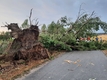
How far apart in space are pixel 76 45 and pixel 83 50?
1.91 ft

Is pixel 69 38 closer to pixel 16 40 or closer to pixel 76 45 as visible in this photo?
pixel 76 45

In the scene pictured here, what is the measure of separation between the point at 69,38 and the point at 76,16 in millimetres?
1992

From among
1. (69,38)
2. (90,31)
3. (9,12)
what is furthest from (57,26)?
(9,12)

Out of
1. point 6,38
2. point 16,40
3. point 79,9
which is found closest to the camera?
point 16,40

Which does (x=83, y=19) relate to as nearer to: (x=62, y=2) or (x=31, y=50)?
(x=62, y=2)

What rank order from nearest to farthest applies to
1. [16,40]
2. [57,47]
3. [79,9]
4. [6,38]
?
[16,40], [6,38], [57,47], [79,9]

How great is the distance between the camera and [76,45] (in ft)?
35.1

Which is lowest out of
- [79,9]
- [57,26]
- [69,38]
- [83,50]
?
[83,50]

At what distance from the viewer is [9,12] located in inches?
314

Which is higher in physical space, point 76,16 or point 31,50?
point 76,16

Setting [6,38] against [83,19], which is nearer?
[6,38]

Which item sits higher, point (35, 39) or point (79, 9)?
point (79, 9)

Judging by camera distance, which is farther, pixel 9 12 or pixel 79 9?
pixel 79 9

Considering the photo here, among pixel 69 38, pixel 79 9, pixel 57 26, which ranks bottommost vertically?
pixel 69 38
